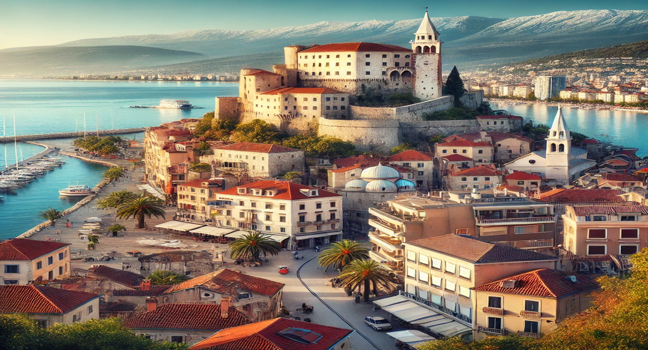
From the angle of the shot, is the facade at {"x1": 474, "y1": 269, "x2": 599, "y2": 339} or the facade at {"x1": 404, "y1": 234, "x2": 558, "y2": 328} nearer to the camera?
the facade at {"x1": 474, "y1": 269, "x2": 599, "y2": 339}

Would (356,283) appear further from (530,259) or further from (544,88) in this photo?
(544,88)

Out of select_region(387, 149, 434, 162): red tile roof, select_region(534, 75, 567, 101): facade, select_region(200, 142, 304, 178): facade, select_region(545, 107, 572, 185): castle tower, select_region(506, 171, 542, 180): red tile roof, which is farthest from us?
select_region(534, 75, 567, 101): facade

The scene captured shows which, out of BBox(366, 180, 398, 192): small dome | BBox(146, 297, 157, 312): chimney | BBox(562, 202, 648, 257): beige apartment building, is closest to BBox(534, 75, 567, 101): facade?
BBox(366, 180, 398, 192): small dome

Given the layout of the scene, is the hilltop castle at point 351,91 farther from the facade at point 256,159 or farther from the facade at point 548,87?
the facade at point 548,87

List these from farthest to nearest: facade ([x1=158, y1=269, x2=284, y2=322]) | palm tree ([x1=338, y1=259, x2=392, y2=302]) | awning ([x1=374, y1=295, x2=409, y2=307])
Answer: palm tree ([x1=338, y1=259, x2=392, y2=302]), awning ([x1=374, y1=295, x2=409, y2=307]), facade ([x1=158, y1=269, x2=284, y2=322])

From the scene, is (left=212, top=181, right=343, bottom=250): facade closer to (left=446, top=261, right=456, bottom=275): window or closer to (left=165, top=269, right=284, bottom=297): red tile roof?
(left=165, top=269, right=284, bottom=297): red tile roof

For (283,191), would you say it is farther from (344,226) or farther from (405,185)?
(405,185)

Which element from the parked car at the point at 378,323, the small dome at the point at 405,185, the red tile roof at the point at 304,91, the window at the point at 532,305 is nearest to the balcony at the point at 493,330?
the window at the point at 532,305

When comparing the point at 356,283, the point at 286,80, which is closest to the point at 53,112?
the point at 286,80
